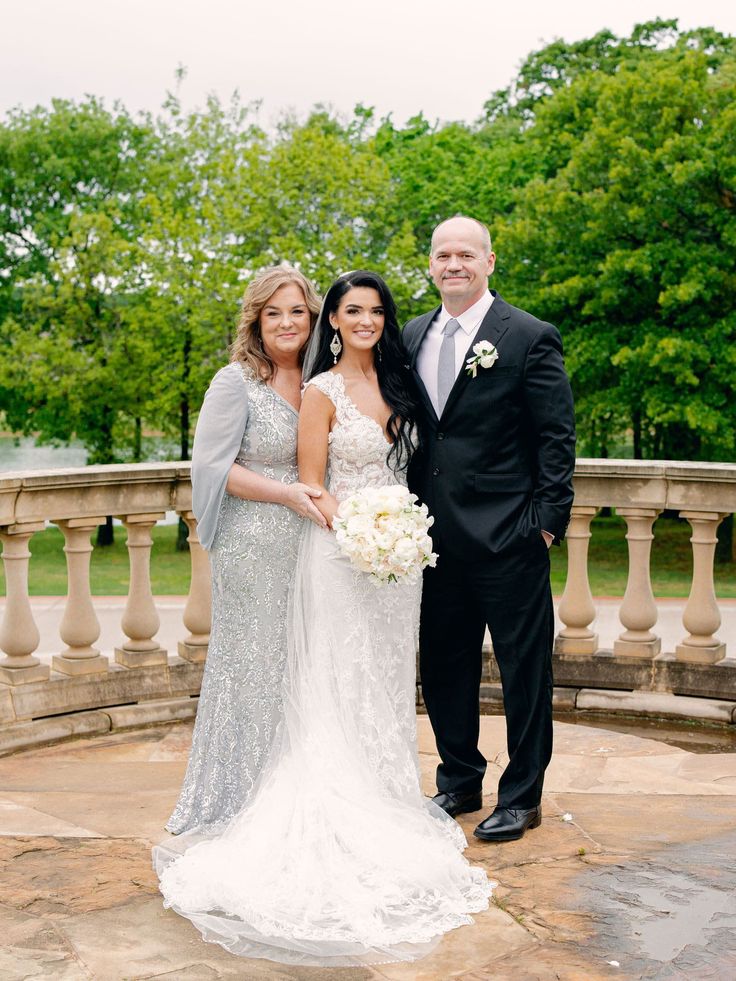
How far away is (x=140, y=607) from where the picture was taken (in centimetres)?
634

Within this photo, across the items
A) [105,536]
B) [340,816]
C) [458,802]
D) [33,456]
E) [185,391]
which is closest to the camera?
[340,816]

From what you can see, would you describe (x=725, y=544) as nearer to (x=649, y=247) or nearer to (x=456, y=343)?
(x=649, y=247)

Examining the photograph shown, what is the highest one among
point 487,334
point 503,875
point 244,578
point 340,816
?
point 487,334

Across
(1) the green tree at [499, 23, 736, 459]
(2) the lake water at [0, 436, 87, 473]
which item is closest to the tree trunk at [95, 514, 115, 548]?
(1) the green tree at [499, 23, 736, 459]

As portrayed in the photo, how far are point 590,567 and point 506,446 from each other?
22567 millimetres

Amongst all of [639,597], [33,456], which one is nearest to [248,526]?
[639,597]

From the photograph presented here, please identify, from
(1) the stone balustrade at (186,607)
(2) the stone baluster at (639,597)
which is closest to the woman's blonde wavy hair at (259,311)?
(1) the stone balustrade at (186,607)

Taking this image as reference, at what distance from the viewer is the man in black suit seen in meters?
4.70

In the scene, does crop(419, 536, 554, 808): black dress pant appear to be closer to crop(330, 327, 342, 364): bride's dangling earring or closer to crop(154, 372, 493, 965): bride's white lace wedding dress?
crop(154, 372, 493, 965): bride's white lace wedding dress

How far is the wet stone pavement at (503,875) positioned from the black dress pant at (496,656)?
0.23 m

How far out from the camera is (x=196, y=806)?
4.79 metres

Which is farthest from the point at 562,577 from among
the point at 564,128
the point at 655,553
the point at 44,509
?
the point at 44,509

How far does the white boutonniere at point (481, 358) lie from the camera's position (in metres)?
4.66

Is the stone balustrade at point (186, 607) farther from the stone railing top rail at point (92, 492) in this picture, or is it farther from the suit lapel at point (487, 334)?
the suit lapel at point (487, 334)
